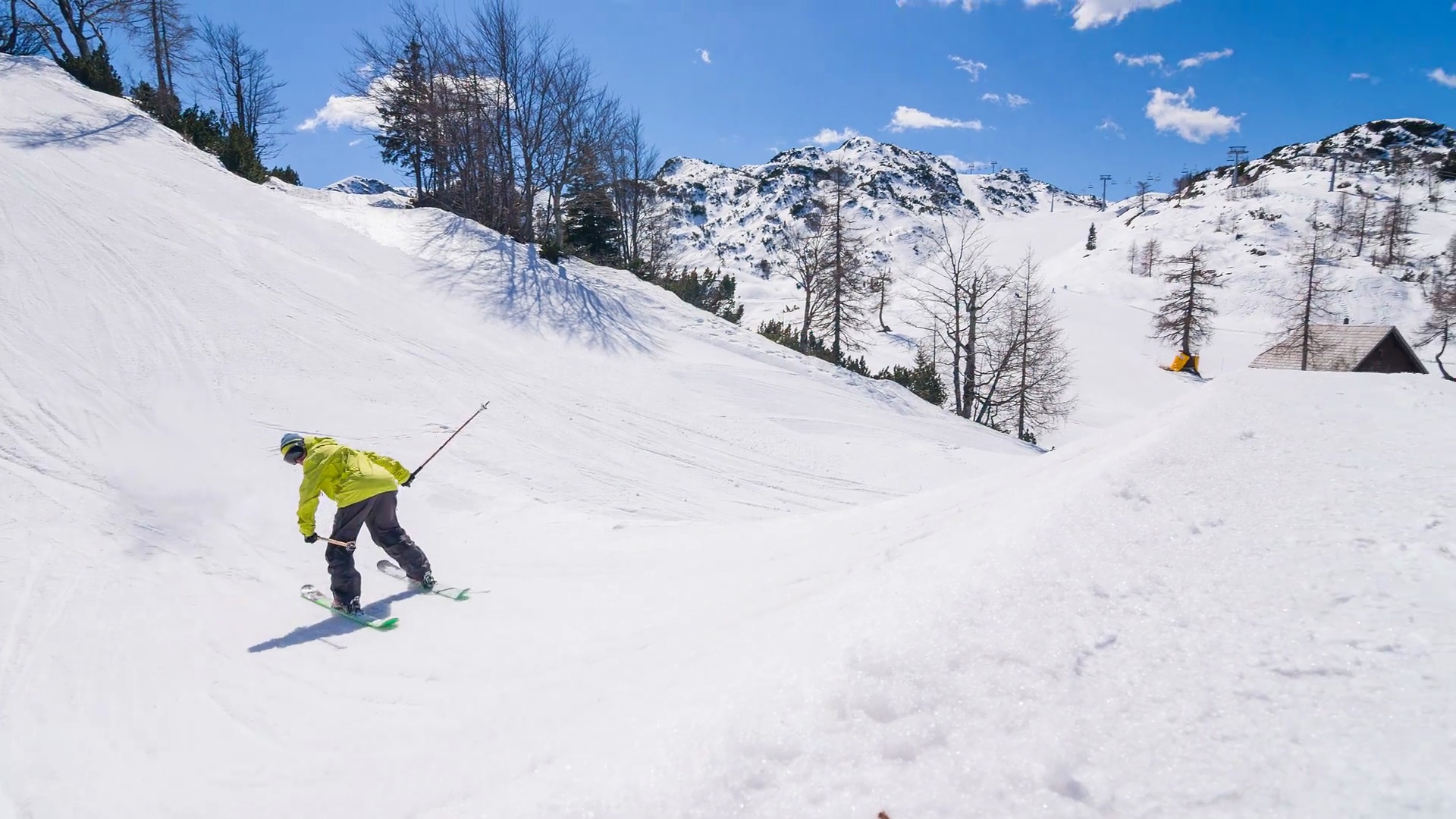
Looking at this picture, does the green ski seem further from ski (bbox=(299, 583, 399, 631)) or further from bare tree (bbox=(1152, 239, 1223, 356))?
bare tree (bbox=(1152, 239, 1223, 356))

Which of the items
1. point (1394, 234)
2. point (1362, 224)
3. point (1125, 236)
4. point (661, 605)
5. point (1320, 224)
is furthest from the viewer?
point (1125, 236)

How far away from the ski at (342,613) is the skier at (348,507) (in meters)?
0.05

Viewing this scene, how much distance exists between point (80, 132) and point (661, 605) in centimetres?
1910

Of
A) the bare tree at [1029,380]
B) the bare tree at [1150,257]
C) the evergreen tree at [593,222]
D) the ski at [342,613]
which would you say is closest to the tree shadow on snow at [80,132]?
the evergreen tree at [593,222]

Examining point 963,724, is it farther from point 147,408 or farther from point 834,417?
point 834,417

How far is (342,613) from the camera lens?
5207 mm

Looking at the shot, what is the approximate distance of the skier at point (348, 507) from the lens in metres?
5.24

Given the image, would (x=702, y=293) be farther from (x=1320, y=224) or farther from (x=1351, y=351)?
(x=1320, y=224)

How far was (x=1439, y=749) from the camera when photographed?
173 centimetres

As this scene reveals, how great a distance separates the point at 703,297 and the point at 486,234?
28.9 ft

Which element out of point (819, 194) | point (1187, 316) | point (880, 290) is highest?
point (819, 194)

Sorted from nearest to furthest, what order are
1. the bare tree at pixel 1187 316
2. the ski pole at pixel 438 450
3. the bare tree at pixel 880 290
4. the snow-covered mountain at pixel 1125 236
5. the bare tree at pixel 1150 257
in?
the ski pole at pixel 438 450 → the bare tree at pixel 880 290 → the bare tree at pixel 1187 316 → the snow-covered mountain at pixel 1125 236 → the bare tree at pixel 1150 257

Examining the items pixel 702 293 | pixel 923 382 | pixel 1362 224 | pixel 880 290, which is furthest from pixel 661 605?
pixel 1362 224

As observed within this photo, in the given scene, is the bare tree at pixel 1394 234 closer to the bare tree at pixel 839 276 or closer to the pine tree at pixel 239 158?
the bare tree at pixel 839 276
